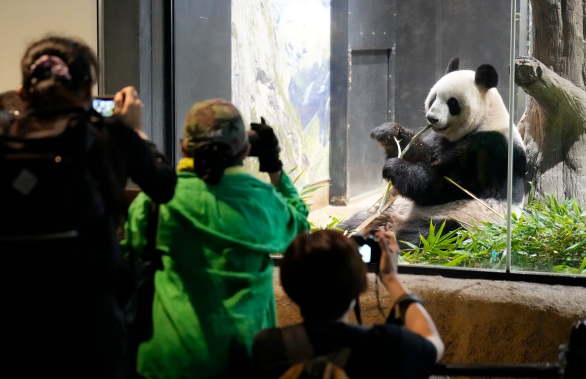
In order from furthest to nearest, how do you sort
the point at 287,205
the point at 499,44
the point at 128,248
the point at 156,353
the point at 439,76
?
the point at 439,76, the point at 499,44, the point at 287,205, the point at 128,248, the point at 156,353

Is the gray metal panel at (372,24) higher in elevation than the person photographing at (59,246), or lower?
higher

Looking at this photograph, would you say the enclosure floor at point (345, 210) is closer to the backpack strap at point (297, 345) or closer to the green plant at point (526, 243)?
the green plant at point (526, 243)

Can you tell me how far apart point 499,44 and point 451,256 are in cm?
116

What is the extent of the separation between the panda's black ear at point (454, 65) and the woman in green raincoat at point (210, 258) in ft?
7.07

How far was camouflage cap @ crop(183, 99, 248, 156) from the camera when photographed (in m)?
1.56

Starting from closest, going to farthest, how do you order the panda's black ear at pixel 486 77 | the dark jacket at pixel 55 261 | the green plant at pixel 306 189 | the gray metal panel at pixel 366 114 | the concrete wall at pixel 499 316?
the dark jacket at pixel 55 261 → the concrete wall at pixel 499 316 → the panda's black ear at pixel 486 77 → the gray metal panel at pixel 366 114 → the green plant at pixel 306 189

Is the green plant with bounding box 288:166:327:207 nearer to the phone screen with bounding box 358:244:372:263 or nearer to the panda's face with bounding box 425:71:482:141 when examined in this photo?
the panda's face with bounding box 425:71:482:141

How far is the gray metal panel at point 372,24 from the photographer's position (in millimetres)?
3477

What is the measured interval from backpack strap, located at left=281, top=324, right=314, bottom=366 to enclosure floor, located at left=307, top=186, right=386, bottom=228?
2391 millimetres

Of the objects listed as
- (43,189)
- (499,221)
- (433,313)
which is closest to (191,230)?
(43,189)

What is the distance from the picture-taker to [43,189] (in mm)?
1162

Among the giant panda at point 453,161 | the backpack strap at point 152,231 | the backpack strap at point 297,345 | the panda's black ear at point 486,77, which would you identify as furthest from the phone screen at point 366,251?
the panda's black ear at point 486,77

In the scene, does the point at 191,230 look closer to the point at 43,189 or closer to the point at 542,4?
the point at 43,189

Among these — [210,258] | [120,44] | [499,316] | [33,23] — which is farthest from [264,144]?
[33,23]
